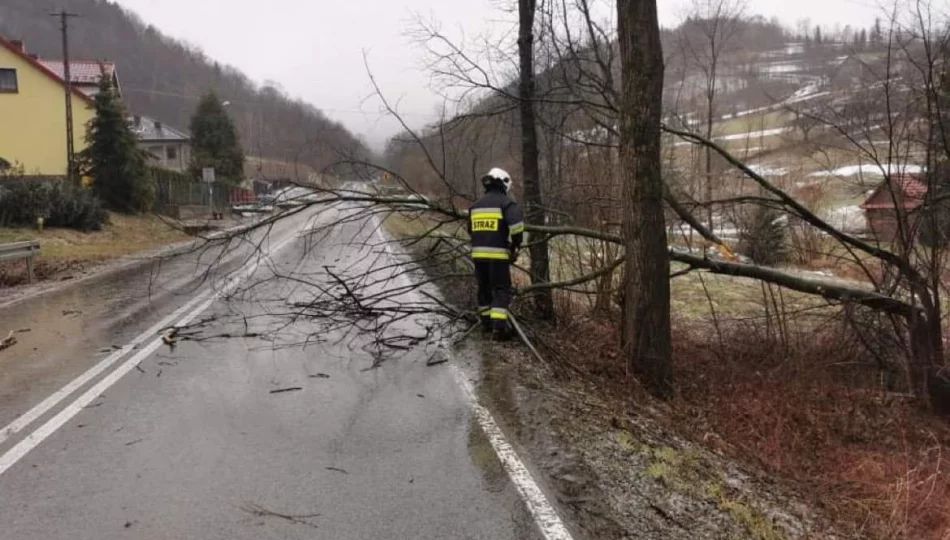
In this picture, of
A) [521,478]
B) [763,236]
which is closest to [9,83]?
[763,236]

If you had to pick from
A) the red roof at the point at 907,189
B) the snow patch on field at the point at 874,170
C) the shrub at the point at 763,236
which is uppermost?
the snow patch on field at the point at 874,170

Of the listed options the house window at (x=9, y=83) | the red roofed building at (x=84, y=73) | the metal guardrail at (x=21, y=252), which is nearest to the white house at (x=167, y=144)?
the red roofed building at (x=84, y=73)

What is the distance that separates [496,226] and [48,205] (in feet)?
66.8

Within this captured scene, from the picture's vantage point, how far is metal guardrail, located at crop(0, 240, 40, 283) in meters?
12.7

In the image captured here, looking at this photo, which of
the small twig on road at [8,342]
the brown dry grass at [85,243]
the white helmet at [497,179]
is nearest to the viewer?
the small twig on road at [8,342]

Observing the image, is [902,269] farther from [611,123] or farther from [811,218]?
[611,123]

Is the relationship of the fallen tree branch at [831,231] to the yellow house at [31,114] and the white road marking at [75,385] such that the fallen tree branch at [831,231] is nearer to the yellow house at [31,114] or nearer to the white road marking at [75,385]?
the white road marking at [75,385]

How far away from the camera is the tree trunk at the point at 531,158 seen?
938cm

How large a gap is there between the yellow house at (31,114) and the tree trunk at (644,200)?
39.1m

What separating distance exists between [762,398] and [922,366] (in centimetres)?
210

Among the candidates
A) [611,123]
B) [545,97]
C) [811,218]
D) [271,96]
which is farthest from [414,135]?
[271,96]

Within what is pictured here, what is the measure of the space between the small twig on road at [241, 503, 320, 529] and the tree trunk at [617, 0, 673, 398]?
12.8ft

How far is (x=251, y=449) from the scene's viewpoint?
4812 millimetres

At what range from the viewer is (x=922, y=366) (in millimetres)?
7898
